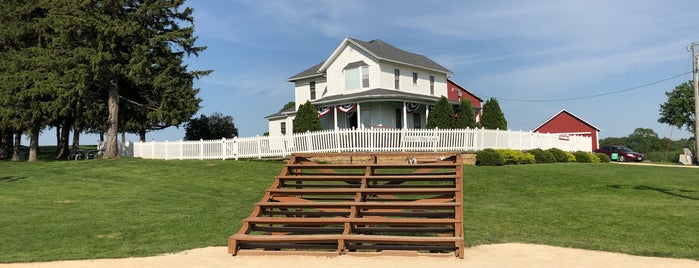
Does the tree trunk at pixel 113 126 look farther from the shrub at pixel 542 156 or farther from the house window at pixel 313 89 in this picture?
the shrub at pixel 542 156

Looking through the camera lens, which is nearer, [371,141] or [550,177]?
[550,177]

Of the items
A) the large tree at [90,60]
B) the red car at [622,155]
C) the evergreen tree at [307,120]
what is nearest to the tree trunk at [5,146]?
the large tree at [90,60]

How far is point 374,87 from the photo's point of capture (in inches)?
1147

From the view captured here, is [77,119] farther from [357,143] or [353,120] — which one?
[357,143]

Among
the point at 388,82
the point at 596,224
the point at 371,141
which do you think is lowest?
the point at 596,224

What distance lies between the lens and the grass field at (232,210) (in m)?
7.09

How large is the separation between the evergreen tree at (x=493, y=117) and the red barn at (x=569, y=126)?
2388cm

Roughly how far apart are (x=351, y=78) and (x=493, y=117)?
8.64m

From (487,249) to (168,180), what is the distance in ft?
39.9

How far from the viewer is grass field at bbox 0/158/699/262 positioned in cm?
709

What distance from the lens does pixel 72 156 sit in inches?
1194

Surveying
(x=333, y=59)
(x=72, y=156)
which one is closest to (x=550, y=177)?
(x=333, y=59)

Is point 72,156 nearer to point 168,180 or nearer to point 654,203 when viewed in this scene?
point 168,180

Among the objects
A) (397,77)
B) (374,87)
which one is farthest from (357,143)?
(397,77)
